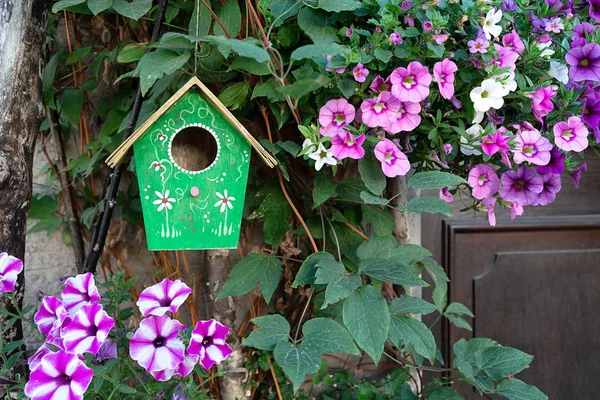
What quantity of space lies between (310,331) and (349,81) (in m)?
0.47

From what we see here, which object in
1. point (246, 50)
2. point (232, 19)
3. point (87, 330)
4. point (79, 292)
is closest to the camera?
point (246, 50)

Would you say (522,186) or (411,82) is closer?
(411,82)

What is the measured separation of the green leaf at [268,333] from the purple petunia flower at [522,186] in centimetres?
52

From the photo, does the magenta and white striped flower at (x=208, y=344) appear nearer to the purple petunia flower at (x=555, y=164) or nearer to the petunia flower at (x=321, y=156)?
the petunia flower at (x=321, y=156)

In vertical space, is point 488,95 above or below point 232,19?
below

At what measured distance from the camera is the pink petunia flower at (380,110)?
0.98m

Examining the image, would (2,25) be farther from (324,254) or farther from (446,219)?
(446,219)

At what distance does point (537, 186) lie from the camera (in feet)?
3.51

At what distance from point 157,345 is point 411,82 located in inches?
25.2

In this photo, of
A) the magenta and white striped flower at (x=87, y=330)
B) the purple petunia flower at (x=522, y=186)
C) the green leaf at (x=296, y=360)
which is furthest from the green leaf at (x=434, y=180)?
the magenta and white striped flower at (x=87, y=330)

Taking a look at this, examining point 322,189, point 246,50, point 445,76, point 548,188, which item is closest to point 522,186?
point 548,188

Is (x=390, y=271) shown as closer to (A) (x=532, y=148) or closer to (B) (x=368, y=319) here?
(B) (x=368, y=319)

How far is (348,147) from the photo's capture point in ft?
3.22

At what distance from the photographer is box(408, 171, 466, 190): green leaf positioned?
38.3 inches
